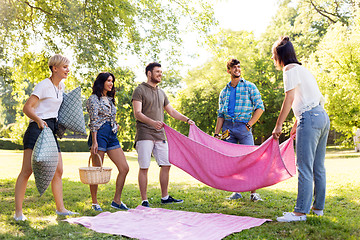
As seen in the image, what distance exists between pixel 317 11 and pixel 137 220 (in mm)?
30535

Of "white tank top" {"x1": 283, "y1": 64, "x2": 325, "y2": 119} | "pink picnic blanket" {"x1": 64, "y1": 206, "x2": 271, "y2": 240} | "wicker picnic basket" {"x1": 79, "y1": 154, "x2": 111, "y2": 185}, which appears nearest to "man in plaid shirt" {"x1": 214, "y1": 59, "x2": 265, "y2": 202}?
"pink picnic blanket" {"x1": 64, "y1": 206, "x2": 271, "y2": 240}

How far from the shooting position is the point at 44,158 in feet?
14.3

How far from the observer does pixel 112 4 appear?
9.15m

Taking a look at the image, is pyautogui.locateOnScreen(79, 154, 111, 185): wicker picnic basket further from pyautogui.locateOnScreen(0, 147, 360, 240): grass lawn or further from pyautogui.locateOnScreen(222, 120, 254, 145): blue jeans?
pyautogui.locateOnScreen(222, 120, 254, 145): blue jeans

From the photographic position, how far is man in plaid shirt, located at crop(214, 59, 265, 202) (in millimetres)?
5875

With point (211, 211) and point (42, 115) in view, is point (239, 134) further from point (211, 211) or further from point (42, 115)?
point (42, 115)

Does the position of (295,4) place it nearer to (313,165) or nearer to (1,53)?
(1,53)

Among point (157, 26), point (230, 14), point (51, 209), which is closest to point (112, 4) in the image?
point (157, 26)

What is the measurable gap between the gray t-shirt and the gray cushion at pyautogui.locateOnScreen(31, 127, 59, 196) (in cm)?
154

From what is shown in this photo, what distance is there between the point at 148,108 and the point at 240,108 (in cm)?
147

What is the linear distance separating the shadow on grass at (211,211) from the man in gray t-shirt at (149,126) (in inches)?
22.6

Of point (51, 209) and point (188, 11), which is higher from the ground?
point (188, 11)

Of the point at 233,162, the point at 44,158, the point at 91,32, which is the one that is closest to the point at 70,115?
the point at 44,158

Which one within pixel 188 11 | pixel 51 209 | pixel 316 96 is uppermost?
pixel 188 11
